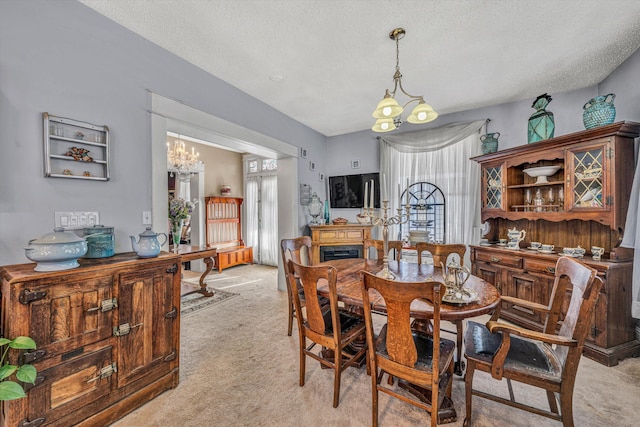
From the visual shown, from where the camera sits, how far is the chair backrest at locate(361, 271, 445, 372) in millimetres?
1278

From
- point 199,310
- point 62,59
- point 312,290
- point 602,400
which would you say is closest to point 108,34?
point 62,59

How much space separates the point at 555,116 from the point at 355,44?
283cm

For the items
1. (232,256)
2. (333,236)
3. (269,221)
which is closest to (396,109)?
(333,236)

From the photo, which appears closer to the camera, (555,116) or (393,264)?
(393,264)

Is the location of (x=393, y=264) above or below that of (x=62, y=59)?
below

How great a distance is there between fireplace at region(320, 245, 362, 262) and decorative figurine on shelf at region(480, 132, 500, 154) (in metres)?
2.26

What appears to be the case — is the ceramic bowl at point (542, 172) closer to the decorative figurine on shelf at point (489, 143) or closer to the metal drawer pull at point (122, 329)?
the decorative figurine on shelf at point (489, 143)

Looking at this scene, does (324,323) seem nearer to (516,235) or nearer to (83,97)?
(83,97)

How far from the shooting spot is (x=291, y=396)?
6.17 feet

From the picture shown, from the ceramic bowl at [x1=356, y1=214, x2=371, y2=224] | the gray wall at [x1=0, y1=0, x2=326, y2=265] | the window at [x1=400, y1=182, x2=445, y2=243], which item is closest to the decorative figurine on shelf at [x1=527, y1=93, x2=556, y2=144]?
the window at [x1=400, y1=182, x2=445, y2=243]

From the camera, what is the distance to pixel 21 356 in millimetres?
1293

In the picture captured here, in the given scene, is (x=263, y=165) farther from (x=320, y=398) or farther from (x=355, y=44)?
(x=320, y=398)

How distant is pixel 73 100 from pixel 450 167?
4283mm

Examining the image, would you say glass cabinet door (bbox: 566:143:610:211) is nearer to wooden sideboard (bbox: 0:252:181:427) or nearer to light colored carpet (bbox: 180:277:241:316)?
wooden sideboard (bbox: 0:252:181:427)
